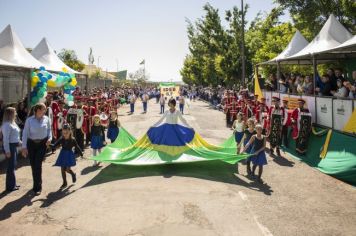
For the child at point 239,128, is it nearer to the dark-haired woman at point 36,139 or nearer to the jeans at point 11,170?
the dark-haired woman at point 36,139

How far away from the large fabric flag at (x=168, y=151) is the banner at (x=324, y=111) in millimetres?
3627

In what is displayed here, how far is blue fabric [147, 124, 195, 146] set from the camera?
1048cm

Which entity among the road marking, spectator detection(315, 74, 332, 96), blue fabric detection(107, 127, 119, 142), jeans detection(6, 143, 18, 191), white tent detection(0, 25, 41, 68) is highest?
white tent detection(0, 25, 41, 68)

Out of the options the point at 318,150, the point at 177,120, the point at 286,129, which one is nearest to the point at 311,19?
the point at 286,129

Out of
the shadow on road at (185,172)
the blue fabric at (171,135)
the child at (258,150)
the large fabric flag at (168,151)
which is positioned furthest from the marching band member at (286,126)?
the blue fabric at (171,135)

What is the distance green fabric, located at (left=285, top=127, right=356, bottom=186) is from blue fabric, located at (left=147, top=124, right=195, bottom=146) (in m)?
4.10

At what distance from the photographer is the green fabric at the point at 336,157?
954 centimetres

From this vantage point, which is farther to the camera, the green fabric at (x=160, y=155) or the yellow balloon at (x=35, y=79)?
the yellow balloon at (x=35, y=79)

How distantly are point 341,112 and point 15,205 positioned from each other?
31.2 ft

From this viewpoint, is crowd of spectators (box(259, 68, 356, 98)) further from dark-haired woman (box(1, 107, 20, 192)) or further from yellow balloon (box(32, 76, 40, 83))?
yellow balloon (box(32, 76, 40, 83))

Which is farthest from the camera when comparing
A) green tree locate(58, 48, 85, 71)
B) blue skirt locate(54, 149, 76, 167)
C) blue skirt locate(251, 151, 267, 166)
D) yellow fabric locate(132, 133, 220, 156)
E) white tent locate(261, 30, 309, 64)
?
green tree locate(58, 48, 85, 71)

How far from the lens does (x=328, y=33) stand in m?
15.1

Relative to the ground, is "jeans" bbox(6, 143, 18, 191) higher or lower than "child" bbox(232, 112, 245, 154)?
lower

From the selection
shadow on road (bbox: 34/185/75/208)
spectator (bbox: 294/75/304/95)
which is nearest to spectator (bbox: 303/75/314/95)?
spectator (bbox: 294/75/304/95)
